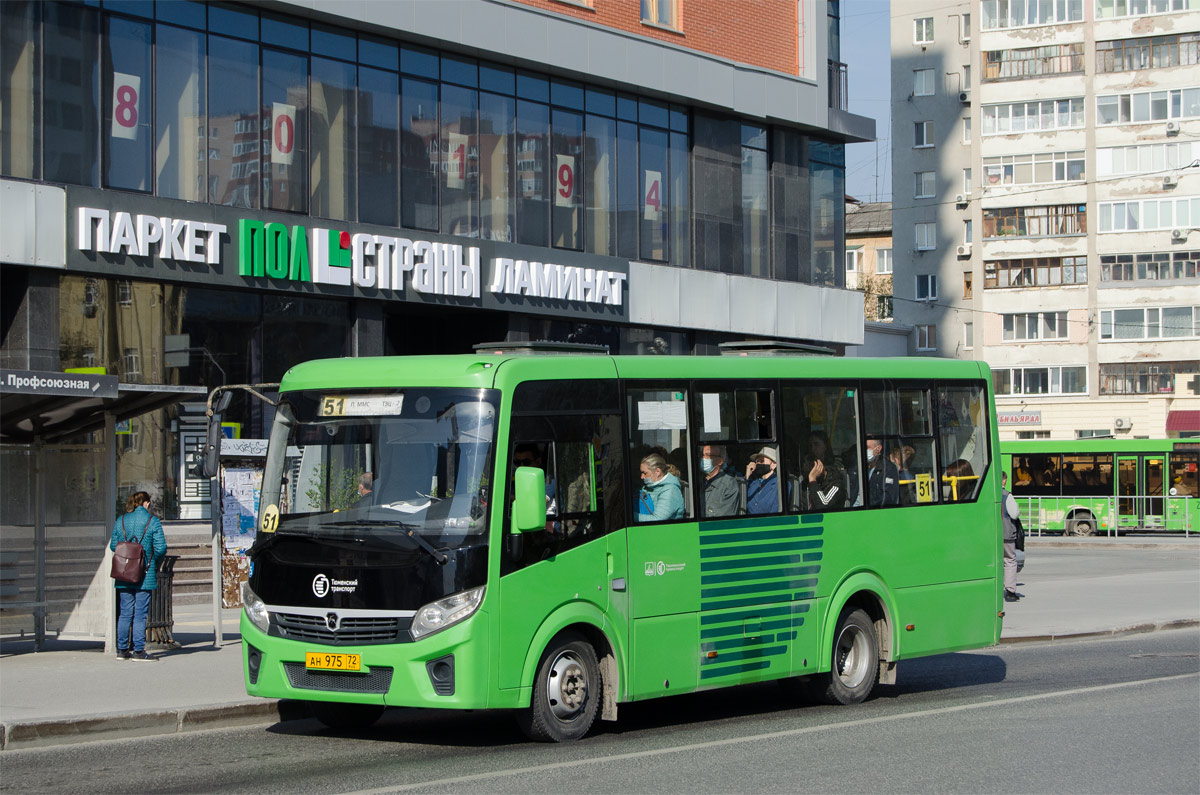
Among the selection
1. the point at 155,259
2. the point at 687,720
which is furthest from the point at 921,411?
the point at 155,259

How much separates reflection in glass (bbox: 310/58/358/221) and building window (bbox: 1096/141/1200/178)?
53126 millimetres

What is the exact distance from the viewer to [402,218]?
26016 mm

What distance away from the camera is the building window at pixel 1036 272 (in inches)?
2825

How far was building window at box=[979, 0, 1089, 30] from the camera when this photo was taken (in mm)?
72312

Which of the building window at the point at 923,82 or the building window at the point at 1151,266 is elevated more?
the building window at the point at 923,82

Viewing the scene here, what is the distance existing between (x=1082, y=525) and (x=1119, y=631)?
30.4 metres

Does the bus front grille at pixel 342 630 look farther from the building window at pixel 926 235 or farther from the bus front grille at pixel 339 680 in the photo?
the building window at pixel 926 235

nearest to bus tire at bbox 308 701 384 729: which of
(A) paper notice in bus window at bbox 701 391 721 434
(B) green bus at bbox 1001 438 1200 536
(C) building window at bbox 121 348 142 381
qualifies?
(A) paper notice in bus window at bbox 701 391 721 434

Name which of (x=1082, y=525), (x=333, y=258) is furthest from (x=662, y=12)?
(x=1082, y=525)

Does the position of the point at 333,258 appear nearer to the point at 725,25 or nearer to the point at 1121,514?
the point at 725,25

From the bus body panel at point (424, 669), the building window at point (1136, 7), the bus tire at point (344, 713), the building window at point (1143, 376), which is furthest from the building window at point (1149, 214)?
the bus body panel at point (424, 669)

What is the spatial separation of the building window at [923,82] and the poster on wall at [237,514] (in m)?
65.4

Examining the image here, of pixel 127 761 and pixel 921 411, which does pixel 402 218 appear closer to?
pixel 921 411

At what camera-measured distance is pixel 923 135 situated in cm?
7875
